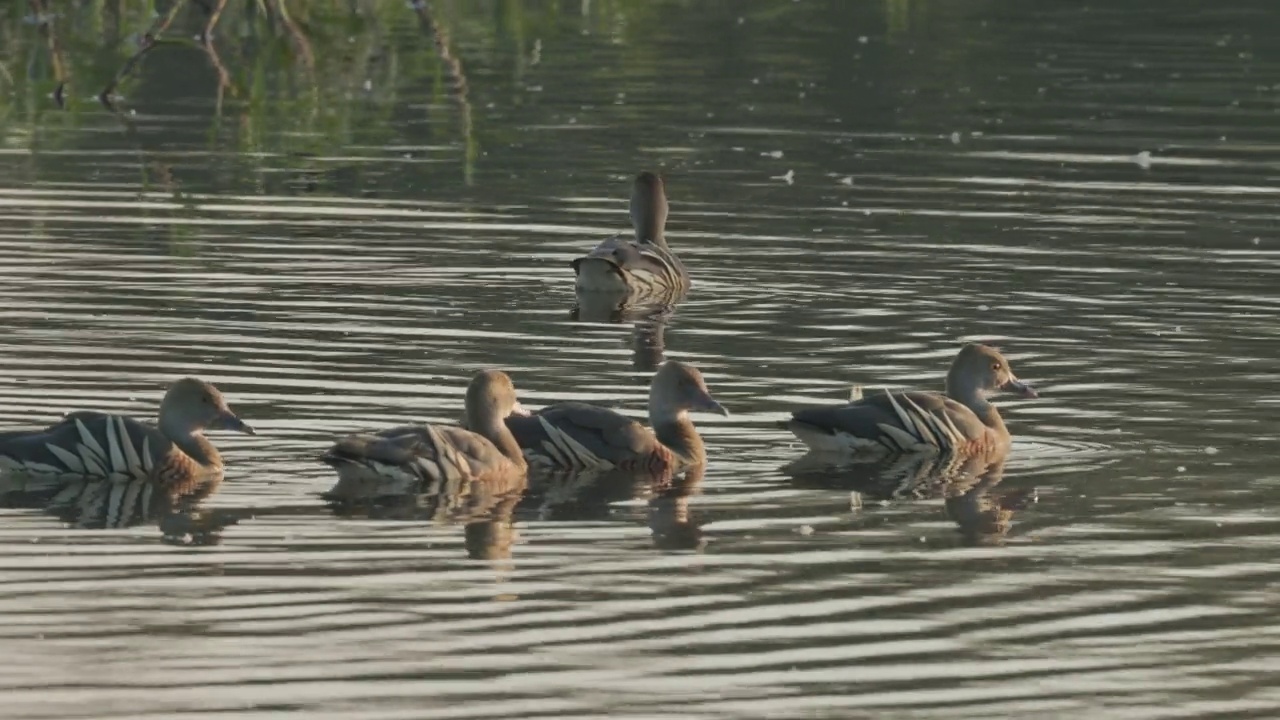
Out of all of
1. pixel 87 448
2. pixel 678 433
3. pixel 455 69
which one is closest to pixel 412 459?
pixel 87 448

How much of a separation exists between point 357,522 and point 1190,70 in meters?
25.0

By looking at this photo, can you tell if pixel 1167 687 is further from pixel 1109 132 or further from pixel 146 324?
pixel 1109 132

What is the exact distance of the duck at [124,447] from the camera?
528 inches

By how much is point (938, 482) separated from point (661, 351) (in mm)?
4239

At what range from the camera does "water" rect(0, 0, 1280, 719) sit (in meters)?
10.3

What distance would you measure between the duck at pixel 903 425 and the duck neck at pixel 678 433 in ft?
1.69

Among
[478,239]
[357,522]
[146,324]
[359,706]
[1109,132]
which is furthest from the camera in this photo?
[1109,132]

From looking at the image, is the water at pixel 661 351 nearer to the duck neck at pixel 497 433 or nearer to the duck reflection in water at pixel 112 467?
the duck reflection in water at pixel 112 467

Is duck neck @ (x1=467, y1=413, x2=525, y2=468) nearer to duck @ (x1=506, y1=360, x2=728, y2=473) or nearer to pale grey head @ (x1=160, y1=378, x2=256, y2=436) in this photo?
duck @ (x1=506, y1=360, x2=728, y2=473)

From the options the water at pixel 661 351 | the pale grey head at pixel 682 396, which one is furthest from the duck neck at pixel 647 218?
the pale grey head at pixel 682 396

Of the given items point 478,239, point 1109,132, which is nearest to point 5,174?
point 478,239

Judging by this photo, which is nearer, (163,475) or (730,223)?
(163,475)

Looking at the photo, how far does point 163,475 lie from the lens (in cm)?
1363

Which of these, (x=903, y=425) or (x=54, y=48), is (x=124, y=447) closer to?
(x=903, y=425)
